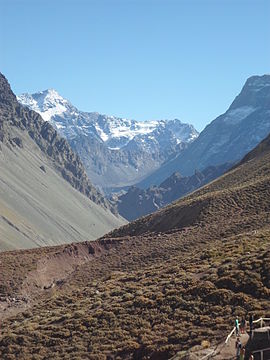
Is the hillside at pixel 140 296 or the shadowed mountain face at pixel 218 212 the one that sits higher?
the shadowed mountain face at pixel 218 212

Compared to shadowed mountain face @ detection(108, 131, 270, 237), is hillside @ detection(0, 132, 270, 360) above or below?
below

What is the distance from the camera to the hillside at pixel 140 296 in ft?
89.0

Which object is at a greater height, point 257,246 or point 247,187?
point 247,187

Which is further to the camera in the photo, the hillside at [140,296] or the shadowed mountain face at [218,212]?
the shadowed mountain face at [218,212]

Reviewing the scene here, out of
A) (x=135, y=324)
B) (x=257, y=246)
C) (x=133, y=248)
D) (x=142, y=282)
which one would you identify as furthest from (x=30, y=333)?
(x=133, y=248)

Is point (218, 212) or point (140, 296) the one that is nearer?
point (140, 296)

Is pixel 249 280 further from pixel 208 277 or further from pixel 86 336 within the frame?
pixel 86 336

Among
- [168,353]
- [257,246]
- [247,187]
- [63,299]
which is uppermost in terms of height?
[247,187]

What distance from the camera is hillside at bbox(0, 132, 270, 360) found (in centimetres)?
2712

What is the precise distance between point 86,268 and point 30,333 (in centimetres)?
2472

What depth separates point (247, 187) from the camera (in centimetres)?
7369

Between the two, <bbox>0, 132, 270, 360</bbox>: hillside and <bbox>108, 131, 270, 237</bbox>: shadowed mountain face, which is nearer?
<bbox>0, 132, 270, 360</bbox>: hillside

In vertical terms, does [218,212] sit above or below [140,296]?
above

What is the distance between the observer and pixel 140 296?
109ft
